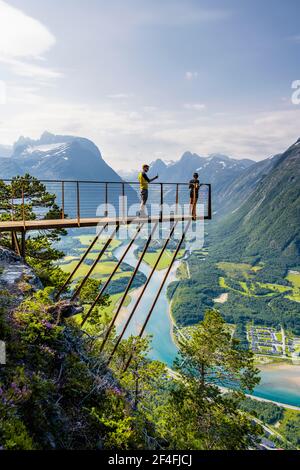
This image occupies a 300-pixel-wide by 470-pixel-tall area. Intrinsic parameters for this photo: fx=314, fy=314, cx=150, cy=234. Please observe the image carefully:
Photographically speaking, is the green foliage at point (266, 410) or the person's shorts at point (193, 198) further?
the green foliage at point (266, 410)

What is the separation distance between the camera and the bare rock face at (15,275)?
10539 mm

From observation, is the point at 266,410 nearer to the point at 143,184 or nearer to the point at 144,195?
the point at 144,195

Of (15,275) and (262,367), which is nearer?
(15,275)

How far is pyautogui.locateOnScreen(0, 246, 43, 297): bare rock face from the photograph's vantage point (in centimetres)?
1054

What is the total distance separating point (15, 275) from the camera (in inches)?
448

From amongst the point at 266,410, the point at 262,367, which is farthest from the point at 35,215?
the point at 262,367

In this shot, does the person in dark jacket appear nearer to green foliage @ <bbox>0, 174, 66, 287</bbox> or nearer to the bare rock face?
the bare rock face

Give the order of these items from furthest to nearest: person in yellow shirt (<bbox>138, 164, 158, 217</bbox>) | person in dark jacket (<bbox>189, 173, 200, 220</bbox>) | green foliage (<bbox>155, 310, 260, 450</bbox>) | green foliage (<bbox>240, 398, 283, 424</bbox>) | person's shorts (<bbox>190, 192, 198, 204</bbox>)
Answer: green foliage (<bbox>240, 398, 283, 424</bbox>)
green foliage (<bbox>155, 310, 260, 450</bbox>)
person's shorts (<bbox>190, 192, 198, 204</bbox>)
person in dark jacket (<bbox>189, 173, 200, 220</bbox>)
person in yellow shirt (<bbox>138, 164, 158, 217</bbox>)

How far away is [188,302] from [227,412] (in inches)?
5288

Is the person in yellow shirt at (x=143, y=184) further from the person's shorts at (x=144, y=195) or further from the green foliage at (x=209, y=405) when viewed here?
the green foliage at (x=209, y=405)

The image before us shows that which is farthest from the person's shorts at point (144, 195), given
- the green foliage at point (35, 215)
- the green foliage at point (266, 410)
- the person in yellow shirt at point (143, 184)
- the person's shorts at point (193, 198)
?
the green foliage at point (266, 410)

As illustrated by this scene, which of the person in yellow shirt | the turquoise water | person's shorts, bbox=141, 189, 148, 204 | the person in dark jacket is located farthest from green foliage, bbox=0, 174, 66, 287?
the turquoise water
